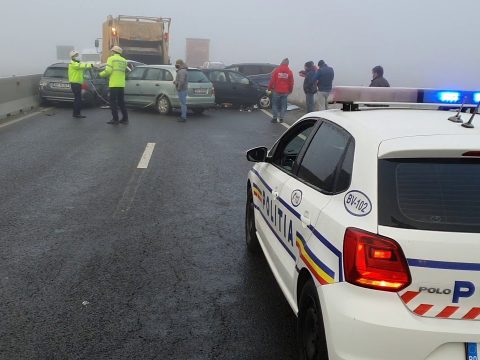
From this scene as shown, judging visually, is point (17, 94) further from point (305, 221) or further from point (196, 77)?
point (305, 221)

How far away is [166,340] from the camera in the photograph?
11.6 ft

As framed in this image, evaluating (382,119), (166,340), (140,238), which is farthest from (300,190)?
(140,238)

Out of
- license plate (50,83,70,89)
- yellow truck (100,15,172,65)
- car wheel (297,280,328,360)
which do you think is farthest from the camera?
yellow truck (100,15,172,65)

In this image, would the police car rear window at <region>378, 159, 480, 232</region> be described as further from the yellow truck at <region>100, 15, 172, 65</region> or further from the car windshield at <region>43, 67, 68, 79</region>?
the yellow truck at <region>100, 15, 172, 65</region>

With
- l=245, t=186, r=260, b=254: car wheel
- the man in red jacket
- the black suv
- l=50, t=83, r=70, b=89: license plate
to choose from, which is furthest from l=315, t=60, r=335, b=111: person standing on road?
l=245, t=186, r=260, b=254: car wheel

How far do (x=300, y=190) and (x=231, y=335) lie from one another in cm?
111

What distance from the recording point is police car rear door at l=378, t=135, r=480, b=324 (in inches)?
94.6

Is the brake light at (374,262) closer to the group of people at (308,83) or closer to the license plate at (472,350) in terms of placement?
the license plate at (472,350)

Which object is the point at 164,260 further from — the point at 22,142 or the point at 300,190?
the point at 22,142

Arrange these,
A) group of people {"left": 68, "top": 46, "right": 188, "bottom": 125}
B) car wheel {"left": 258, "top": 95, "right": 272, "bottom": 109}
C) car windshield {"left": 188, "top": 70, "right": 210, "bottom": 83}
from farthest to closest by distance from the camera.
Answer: car wheel {"left": 258, "top": 95, "right": 272, "bottom": 109} → car windshield {"left": 188, "top": 70, "right": 210, "bottom": 83} → group of people {"left": 68, "top": 46, "right": 188, "bottom": 125}

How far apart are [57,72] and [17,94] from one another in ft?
6.62

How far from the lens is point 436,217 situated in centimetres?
251

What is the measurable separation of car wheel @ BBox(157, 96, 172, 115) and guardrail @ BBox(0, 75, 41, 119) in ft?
13.7

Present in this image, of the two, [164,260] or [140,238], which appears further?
[140,238]
